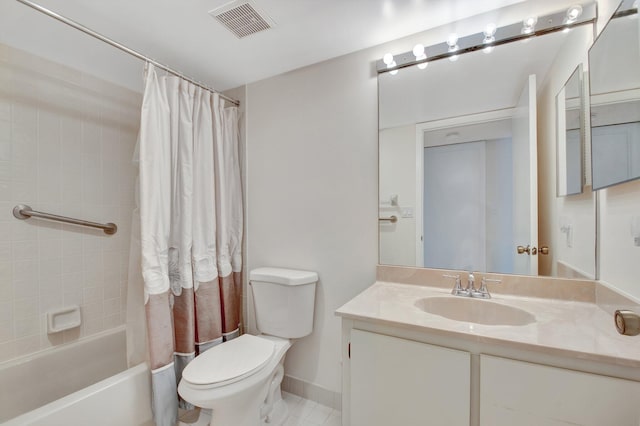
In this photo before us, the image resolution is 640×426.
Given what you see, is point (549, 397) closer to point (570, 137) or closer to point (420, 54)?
point (570, 137)

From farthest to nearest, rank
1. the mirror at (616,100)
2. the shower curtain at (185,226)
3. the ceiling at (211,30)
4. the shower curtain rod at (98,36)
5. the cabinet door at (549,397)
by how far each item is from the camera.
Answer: the shower curtain at (185,226)
the ceiling at (211,30)
the shower curtain rod at (98,36)
the mirror at (616,100)
the cabinet door at (549,397)

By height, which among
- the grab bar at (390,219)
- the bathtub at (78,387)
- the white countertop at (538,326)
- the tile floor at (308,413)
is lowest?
the tile floor at (308,413)

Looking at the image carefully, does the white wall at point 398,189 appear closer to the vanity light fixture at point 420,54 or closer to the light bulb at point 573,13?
the vanity light fixture at point 420,54

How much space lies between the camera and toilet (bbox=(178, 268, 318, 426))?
1266 millimetres

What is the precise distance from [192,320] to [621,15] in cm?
233

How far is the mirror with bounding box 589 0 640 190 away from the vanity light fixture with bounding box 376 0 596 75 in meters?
0.21

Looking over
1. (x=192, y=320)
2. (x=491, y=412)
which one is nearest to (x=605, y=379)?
(x=491, y=412)

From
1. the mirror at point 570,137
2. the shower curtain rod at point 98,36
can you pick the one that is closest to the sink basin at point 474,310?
the mirror at point 570,137

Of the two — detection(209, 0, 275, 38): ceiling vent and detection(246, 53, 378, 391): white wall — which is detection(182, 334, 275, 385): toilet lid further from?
detection(209, 0, 275, 38): ceiling vent

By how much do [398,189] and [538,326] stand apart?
879 millimetres

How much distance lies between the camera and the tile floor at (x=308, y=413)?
1.66 metres

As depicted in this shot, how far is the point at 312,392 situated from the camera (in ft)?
6.06

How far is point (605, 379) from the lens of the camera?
2.55 ft

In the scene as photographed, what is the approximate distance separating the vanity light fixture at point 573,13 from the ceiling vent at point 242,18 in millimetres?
1353
